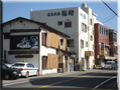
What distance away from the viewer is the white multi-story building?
49.6 meters

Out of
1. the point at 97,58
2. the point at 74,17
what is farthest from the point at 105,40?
the point at 74,17

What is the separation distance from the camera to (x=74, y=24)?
163 feet

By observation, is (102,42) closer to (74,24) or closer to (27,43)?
(74,24)

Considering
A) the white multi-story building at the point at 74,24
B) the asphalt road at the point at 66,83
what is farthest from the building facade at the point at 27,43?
the white multi-story building at the point at 74,24

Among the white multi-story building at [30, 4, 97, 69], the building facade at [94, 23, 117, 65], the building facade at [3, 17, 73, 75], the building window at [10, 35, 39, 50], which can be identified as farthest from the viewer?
the building facade at [94, 23, 117, 65]

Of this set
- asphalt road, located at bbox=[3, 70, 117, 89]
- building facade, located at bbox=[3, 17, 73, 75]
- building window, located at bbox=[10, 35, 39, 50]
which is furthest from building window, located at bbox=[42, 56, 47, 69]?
asphalt road, located at bbox=[3, 70, 117, 89]

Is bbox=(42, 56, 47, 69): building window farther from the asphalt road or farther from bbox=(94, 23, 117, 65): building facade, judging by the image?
bbox=(94, 23, 117, 65): building facade

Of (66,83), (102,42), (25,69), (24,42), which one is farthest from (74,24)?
(66,83)

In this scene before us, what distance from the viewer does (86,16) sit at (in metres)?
55.9

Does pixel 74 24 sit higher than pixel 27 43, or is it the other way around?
pixel 74 24

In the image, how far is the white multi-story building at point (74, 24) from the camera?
49.6 m

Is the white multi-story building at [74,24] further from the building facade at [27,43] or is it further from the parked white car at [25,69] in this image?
the parked white car at [25,69]

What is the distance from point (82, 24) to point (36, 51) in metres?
22.8

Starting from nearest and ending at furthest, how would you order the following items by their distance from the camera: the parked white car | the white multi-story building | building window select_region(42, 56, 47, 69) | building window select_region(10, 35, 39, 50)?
the parked white car, building window select_region(10, 35, 39, 50), building window select_region(42, 56, 47, 69), the white multi-story building
